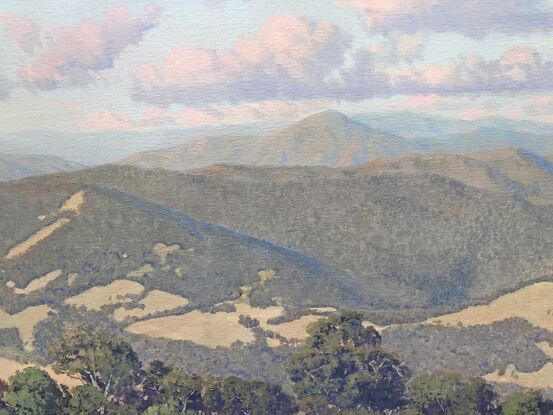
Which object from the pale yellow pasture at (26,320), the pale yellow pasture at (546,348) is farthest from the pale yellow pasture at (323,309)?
the pale yellow pasture at (26,320)

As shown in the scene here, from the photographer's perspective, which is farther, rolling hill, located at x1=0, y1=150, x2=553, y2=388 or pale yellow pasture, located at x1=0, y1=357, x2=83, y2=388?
rolling hill, located at x1=0, y1=150, x2=553, y2=388

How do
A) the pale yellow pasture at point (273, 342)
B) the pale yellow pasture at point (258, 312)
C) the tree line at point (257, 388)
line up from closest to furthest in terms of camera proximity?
the tree line at point (257, 388) → the pale yellow pasture at point (273, 342) → the pale yellow pasture at point (258, 312)

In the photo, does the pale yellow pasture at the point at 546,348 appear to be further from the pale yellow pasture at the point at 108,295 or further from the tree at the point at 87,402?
the tree at the point at 87,402

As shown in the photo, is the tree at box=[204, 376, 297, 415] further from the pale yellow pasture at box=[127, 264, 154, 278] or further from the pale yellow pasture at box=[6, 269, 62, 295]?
the pale yellow pasture at box=[127, 264, 154, 278]

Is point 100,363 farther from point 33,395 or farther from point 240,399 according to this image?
point 240,399

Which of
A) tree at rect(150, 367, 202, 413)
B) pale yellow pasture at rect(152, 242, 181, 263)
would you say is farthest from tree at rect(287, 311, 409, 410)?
pale yellow pasture at rect(152, 242, 181, 263)

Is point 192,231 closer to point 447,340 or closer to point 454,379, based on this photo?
point 447,340
